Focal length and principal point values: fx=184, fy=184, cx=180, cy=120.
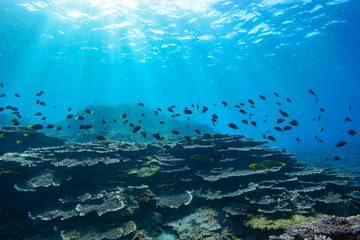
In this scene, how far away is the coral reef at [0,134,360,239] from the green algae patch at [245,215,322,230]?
1.0 inches

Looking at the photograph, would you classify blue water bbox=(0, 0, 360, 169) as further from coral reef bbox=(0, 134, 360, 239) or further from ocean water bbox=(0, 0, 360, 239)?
coral reef bbox=(0, 134, 360, 239)

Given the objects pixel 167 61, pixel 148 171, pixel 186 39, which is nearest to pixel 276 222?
pixel 148 171

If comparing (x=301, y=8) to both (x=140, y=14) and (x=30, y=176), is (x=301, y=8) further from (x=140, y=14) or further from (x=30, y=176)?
(x=30, y=176)

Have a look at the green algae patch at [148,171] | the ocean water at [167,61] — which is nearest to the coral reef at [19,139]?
the ocean water at [167,61]

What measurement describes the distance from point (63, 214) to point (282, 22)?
3255 cm

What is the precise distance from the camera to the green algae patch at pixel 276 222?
4.86 m

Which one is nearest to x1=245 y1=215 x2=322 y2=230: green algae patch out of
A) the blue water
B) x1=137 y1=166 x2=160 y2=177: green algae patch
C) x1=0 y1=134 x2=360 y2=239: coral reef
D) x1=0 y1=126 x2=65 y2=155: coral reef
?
x1=0 y1=134 x2=360 y2=239: coral reef

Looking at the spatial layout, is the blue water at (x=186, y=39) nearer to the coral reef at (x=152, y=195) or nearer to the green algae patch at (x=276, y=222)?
the coral reef at (x=152, y=195)

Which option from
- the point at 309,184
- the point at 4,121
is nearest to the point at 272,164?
the point at 309,184

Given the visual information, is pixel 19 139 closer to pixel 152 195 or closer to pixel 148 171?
→ pixel 148 171

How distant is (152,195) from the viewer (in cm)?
679

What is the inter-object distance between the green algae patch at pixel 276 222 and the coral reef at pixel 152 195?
0.09 feet

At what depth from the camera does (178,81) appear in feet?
201

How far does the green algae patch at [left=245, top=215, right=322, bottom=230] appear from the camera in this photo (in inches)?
191
